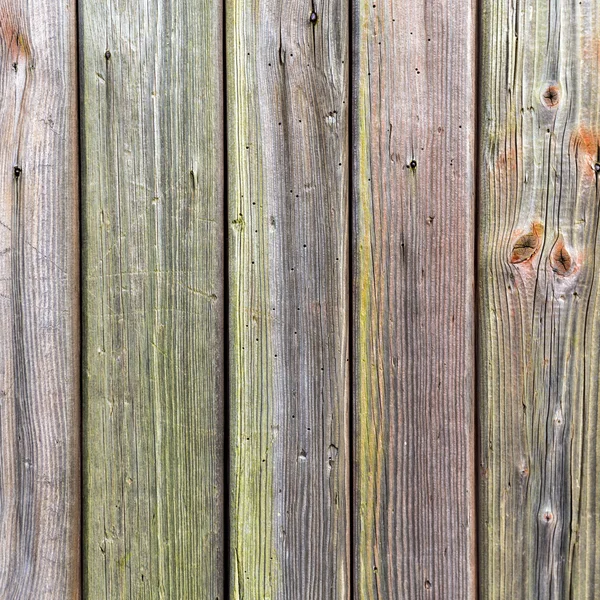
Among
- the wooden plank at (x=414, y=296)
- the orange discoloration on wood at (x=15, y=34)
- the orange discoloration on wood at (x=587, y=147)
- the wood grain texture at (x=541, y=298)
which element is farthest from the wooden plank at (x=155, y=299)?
the orange discoloration on wood at (x=587, y=147)

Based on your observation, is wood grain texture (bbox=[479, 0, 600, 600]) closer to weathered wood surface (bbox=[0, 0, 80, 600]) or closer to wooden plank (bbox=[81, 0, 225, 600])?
wooden plank (bbox=[81, 0, 225, 600])

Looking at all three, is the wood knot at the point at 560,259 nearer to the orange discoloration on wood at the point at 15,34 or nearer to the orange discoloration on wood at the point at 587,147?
the orange discoloration on wood at the point at 587,147

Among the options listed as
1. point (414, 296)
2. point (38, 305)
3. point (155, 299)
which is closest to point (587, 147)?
point (414, 296)

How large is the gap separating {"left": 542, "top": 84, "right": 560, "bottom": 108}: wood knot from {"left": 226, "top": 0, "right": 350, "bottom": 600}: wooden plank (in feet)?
1.01

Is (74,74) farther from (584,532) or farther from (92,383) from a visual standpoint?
(584,532)

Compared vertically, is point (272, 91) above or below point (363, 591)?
above

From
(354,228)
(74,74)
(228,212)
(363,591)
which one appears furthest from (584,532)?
(74,74)

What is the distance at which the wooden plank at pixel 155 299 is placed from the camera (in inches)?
33.6

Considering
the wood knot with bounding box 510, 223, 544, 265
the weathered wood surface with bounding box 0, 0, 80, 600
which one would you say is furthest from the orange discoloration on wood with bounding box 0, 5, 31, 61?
the wood knot with bounding box 510, 223, 544, 265

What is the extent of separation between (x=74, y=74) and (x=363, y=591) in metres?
1.01

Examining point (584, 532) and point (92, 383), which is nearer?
point (584, 532)

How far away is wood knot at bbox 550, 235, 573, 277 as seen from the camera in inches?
30.2

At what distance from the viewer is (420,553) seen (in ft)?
2.65

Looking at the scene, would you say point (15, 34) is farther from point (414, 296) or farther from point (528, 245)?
point (528, 245)
